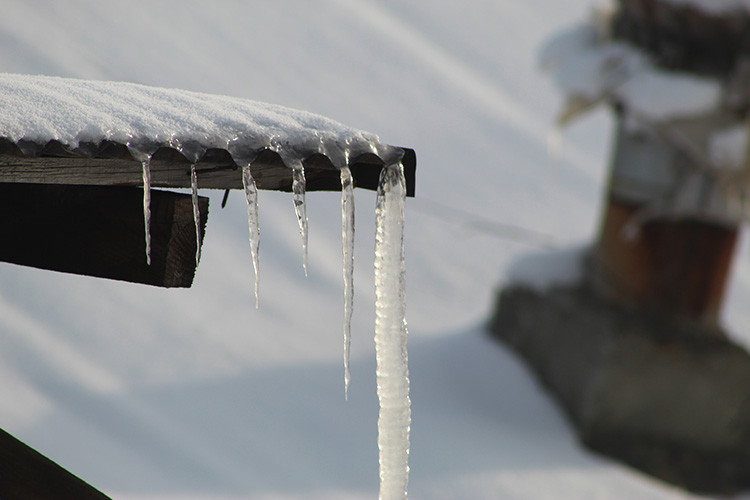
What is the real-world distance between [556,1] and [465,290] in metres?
8.14

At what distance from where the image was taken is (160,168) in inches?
47.8

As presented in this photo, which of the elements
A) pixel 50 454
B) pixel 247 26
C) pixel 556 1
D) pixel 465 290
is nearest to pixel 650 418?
pixel 465 290

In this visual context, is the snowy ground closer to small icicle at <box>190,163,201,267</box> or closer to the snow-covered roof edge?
small icicle at <box>190,163,201,267</box>

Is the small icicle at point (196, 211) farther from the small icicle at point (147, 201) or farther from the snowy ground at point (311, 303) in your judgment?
the snowy ground at point (311, 303)

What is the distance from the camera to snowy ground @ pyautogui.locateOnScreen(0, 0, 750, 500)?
421 cm

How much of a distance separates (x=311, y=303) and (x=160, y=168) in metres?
5.13

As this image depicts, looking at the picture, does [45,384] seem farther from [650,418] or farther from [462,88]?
[462,88]

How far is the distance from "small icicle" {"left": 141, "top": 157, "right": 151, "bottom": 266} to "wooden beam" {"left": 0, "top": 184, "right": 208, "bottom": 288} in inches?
1.1

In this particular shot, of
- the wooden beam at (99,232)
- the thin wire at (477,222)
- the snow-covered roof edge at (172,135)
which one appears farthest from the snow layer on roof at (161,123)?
the thin wire at (477,222)

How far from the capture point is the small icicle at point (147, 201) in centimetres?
112

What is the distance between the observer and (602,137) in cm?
1097

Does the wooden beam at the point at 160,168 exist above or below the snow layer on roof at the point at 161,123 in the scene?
below

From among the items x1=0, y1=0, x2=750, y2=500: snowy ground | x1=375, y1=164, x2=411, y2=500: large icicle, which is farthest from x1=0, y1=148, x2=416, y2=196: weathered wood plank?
x1=0, y1=0, x2=750, y2=500: snowy ground

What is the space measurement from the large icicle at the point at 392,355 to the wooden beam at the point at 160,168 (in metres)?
0.21
